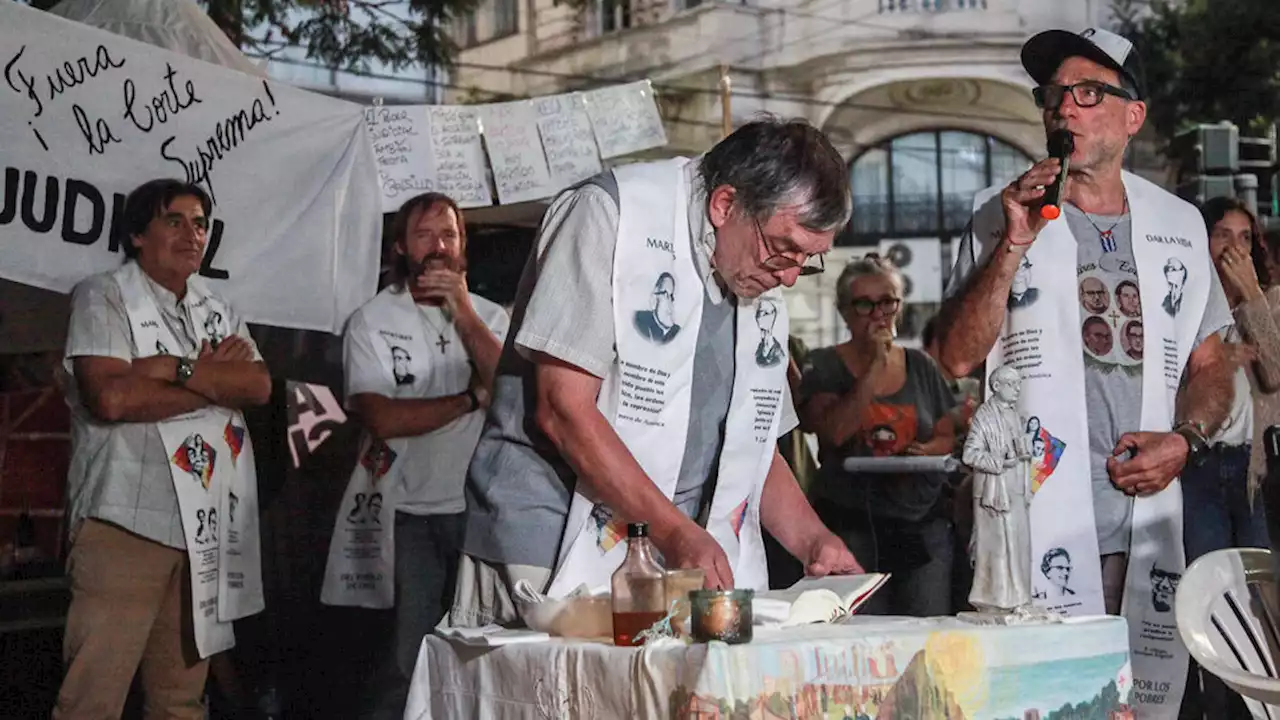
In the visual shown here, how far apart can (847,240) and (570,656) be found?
45.3 feet

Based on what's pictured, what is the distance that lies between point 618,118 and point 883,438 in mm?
1843

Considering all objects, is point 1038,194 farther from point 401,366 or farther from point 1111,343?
point 401,366

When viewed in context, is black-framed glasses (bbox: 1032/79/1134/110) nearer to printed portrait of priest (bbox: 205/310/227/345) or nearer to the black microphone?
the black microphone

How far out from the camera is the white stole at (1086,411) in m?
3.36

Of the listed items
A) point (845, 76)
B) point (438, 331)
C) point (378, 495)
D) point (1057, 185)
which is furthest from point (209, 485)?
point (845, 76)

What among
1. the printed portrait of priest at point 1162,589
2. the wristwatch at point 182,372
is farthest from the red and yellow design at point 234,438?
the printed portrait of priest at point 1162,589

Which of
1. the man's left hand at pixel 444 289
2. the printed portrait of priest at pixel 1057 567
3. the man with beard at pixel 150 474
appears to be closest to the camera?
the printed portrait of priest at pixel 1057 567

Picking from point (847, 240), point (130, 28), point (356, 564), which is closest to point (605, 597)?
point (356, 564)

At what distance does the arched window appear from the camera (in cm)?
1485

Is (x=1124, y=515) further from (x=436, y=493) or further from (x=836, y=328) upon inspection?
(x=836, y=328)

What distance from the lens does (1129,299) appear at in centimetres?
356

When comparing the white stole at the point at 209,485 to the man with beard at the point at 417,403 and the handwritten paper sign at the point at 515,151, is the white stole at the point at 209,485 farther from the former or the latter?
the handwritten paper sign at the point at 515,151

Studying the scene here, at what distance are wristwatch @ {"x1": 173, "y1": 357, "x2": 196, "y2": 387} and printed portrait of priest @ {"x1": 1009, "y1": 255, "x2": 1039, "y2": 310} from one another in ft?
7.68

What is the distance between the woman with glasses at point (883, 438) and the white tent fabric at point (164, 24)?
235cm
